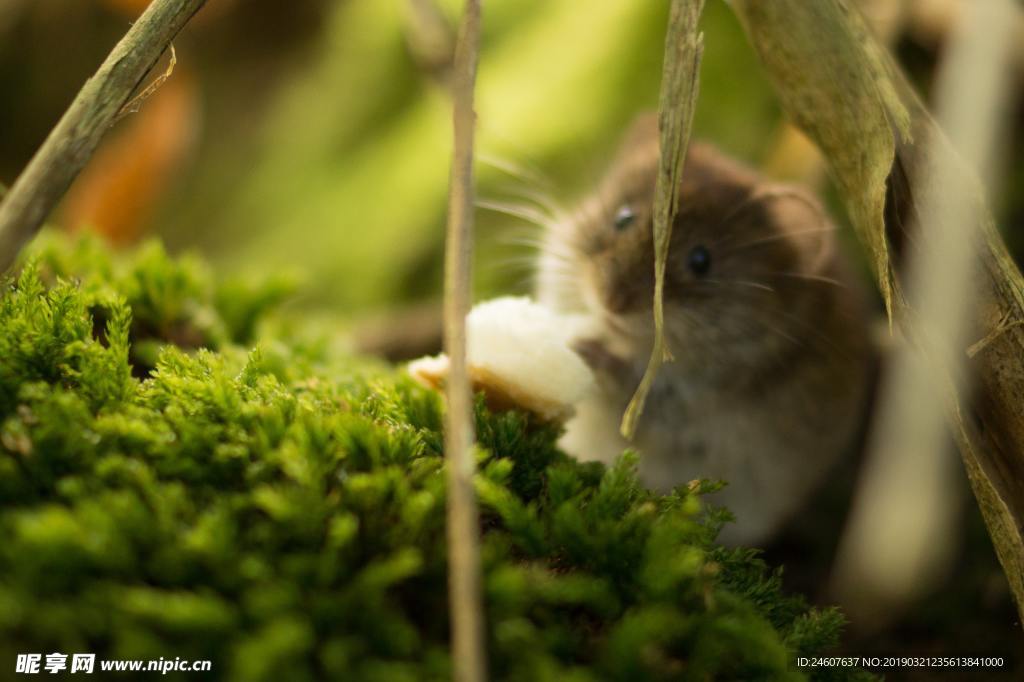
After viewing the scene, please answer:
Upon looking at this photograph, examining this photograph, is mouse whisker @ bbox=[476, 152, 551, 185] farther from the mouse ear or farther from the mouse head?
the mouse ear

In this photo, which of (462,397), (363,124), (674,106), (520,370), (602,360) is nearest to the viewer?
(462,397)

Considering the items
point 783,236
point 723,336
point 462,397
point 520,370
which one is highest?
point 783,236

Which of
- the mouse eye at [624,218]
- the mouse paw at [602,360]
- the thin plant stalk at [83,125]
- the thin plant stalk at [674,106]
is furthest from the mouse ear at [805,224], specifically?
the thin plant stalk at [83,125]

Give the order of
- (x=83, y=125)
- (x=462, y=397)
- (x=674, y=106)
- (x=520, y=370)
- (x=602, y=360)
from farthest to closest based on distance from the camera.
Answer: (x=602, y=360) → (x=520, y=370) → (x=674, y=106) → (x=83, y=125) → (x=462, y=397)

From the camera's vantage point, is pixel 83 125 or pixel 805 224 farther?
pixel 805 224

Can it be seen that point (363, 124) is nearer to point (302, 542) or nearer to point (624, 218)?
point (624, 218)

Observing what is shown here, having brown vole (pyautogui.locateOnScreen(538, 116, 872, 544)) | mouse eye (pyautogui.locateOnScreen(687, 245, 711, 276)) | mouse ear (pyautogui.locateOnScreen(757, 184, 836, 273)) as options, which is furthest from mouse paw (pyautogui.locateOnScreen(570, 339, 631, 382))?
mouse ear (pyautogui.locateOnScreen(757, 184, 836, 273))

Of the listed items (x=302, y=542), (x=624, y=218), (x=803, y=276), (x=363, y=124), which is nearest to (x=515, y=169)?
(x=624, y=218)

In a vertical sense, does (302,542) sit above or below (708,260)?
below

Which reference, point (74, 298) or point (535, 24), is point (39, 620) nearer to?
point (74, 298)
